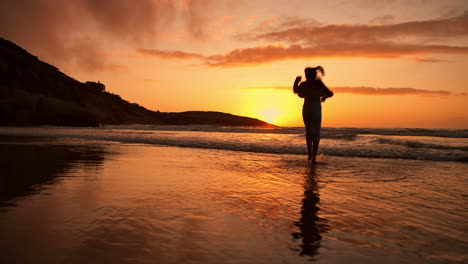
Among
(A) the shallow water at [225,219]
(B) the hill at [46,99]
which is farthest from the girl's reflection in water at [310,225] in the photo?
(B) the hill at [46,99]

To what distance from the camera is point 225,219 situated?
2.58 meters

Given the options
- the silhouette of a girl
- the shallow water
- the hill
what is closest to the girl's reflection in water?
the shallow water

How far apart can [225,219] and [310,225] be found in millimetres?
735

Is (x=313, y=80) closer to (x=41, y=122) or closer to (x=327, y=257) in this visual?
(x=327, y=257)

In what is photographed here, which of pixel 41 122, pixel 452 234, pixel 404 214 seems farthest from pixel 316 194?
pixel 41 122

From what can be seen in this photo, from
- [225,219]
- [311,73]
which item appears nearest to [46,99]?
[311,73]

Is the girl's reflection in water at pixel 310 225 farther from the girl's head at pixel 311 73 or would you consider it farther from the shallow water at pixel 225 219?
the girl's head at pixel 311 73

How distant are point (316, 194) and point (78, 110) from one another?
3624 centimetres

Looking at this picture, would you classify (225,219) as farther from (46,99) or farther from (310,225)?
(46,99)

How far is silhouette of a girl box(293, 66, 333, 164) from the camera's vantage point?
7.38 meters

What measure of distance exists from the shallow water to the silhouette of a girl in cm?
270

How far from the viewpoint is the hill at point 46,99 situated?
3025 cm

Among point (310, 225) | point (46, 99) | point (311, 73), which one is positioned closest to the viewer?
point (310, 225)

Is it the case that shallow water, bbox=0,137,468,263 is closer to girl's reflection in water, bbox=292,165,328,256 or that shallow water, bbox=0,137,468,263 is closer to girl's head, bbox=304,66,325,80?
girl's reflection in water, bbox=292,165,328,256
